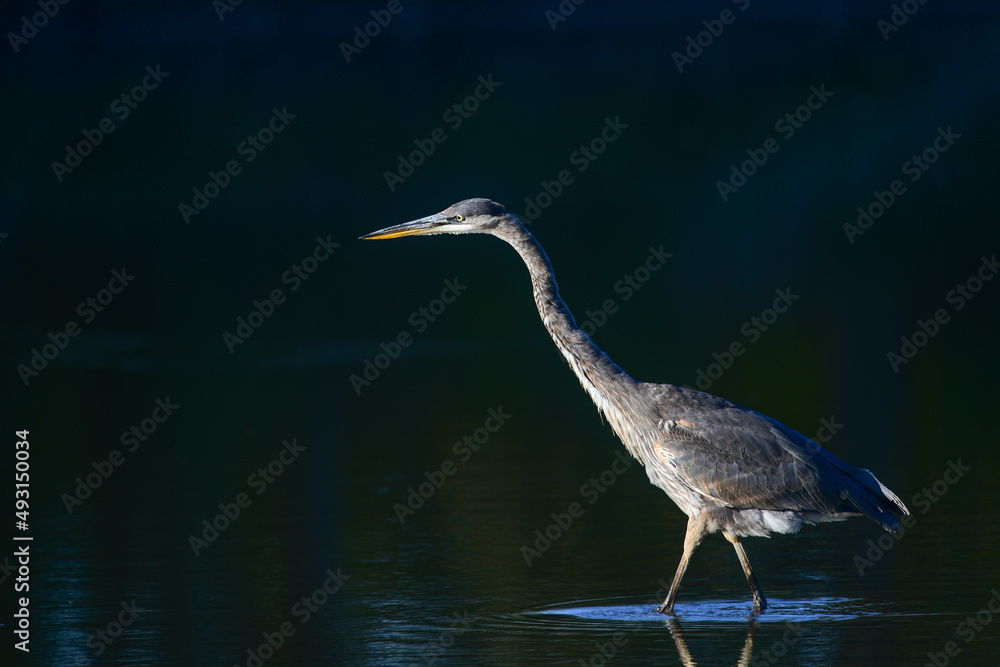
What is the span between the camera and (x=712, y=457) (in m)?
10.9

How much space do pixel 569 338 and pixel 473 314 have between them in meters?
13.1

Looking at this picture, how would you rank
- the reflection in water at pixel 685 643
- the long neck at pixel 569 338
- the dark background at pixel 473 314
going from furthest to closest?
the long neck at pixel 569 338
the dark background at pixel 473 314
the reflection in water at pixel 685 643

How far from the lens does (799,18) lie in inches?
1796

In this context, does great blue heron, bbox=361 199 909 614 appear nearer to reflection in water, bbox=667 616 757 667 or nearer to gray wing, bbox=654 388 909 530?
gray wing, bbox=654 388 909 530

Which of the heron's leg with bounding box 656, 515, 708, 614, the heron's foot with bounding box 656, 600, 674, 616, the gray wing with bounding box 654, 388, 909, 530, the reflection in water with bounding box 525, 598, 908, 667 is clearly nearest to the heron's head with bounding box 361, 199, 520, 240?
the gray wing with bounding box 654, 388, 909, 530

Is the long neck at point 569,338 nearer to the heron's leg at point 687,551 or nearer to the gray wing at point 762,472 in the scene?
the gray wing at point 762,472

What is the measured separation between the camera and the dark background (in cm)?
1116

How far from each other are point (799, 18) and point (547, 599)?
3683 centimetres

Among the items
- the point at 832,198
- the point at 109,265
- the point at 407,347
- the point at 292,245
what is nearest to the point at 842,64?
the point at 832,198

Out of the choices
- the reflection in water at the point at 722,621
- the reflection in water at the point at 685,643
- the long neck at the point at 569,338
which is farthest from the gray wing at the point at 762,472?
the reflection in water at the point at 685,643

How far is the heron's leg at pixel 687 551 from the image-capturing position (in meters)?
10.7

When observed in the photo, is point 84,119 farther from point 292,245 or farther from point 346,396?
point 346,396

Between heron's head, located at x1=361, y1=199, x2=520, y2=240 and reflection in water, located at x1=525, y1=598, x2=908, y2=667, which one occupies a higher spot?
heron's head, located at x1=361, y1=199, x2=520, y2=240

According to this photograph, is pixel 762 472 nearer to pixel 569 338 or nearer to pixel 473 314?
pixel 569 338
